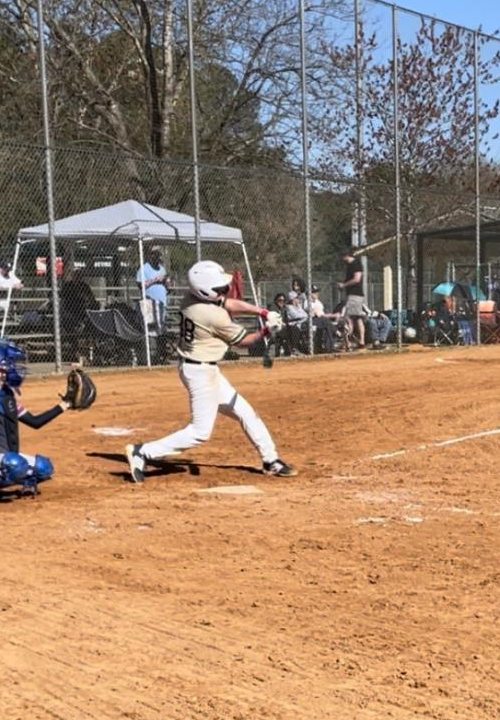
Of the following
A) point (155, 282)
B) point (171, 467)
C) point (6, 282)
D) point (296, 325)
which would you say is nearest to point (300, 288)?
point (296, 325)

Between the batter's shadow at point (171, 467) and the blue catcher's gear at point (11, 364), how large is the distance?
1.33m

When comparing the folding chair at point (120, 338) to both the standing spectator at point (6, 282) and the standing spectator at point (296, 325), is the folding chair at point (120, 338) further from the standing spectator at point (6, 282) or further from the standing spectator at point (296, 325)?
the standing spectator at point (296, 325)

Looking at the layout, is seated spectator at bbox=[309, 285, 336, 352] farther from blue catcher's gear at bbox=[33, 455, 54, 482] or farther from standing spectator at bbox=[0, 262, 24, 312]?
blue catcher's gear at bbox=[33, 455, 54, 482]

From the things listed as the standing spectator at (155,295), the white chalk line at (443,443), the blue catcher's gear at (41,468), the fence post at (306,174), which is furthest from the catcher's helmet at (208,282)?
the fence post at (306,174)

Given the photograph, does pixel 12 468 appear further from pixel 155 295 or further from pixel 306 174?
pixel 306 174

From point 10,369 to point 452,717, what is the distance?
4552 mm

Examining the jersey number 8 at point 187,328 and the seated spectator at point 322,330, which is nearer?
the jersey number 8 at point 187,328

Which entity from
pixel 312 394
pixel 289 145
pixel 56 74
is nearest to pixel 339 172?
pixel 289 145

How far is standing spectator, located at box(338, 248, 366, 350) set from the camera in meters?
20.2

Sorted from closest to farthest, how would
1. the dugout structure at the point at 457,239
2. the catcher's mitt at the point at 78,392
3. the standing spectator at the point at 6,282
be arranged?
the catcher's mitt at the point at 78,392, the standing spectator at the point at 6,282, the dugout structure at the point at 457,239

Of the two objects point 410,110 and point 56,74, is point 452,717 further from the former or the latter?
point 410,110

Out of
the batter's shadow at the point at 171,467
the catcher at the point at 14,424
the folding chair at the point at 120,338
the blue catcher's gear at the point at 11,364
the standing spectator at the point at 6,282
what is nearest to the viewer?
the catcher at the point at 14,424

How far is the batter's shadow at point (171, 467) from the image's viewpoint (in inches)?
311

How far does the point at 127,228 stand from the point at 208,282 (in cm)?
1076
